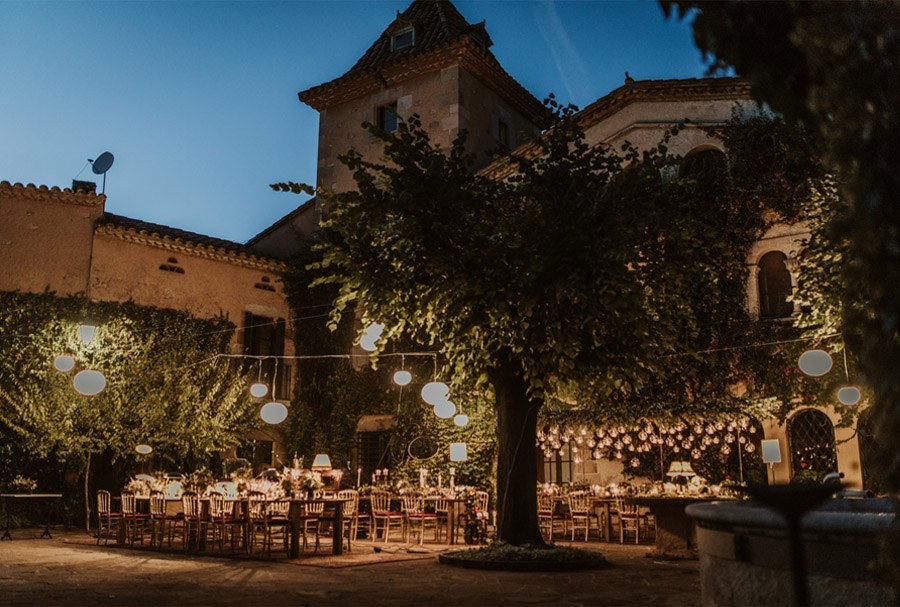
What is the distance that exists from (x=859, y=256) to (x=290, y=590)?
678cm

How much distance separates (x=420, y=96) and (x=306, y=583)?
48.8 feet

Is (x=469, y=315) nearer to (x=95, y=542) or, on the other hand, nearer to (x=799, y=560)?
(x=799, y=560)

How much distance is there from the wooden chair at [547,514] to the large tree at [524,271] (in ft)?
12.3

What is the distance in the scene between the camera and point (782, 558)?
3.98 m

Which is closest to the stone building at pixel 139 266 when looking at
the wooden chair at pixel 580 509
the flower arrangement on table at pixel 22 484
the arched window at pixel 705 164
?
the flower arrangement on table at pixel 22 484

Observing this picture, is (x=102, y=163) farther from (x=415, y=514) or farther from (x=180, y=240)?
(x=415, y=514)

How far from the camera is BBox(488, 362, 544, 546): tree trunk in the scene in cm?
1047

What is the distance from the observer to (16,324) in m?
15.7

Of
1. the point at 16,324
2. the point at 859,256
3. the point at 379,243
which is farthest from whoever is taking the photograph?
the point at 16,324

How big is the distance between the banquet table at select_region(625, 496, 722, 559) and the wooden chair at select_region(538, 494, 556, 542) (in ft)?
9.72

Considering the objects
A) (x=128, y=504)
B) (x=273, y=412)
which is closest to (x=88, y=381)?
(x=128, y=504)

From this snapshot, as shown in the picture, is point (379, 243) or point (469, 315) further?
point (379, 243)

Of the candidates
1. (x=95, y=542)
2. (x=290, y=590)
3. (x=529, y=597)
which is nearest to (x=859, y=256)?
(x=529, y=597)

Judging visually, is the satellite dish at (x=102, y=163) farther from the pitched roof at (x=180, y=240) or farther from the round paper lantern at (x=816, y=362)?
the round paper lantern at (x=816, y=362)
